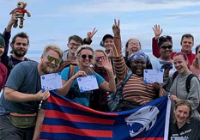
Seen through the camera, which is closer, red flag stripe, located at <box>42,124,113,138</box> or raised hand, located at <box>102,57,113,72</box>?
red flag stripe, located at <box>42,124,113,138</box>

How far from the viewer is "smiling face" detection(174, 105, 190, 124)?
20.9 ft

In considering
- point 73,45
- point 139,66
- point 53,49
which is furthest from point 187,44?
point 53,49

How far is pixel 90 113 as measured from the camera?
6.07m

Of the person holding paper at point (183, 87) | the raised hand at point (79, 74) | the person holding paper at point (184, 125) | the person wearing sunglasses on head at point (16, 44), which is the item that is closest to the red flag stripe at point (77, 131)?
the raised hand at point (79, 74)

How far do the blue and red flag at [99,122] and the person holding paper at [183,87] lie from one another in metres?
0.25

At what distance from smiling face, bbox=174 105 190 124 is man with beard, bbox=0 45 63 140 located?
2444 millimetres

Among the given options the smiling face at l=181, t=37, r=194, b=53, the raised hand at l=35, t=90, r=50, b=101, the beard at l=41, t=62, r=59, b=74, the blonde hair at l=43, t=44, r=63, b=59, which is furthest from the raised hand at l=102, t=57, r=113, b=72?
the smiling face at l=181, t=37, r=194, b=53

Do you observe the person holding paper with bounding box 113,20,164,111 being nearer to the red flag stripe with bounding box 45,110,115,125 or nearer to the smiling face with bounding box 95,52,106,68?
the smiling face with bounding box 95,52,106,68

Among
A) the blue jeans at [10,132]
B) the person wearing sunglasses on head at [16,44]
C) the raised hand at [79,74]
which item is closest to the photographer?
the blue jeans at [10,132]

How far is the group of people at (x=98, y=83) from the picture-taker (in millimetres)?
5262

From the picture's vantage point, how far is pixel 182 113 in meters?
6.41

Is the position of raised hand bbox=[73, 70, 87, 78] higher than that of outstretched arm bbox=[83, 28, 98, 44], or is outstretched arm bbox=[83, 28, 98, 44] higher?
outstretched arm bbox=[83, 28, 98, 44]

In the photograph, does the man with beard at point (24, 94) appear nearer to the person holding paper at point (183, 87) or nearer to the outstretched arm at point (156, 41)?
the person holding paper at point (183, 87)

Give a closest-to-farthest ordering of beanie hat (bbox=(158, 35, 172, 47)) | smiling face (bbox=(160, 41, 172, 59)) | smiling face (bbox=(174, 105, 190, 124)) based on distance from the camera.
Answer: smiling face (bbox=(174, 105, 190, 124)) → smiling face (bbox=(160, 41, 172, 59)) → beanie hat (bbox=(158, 35, 172, 47))
